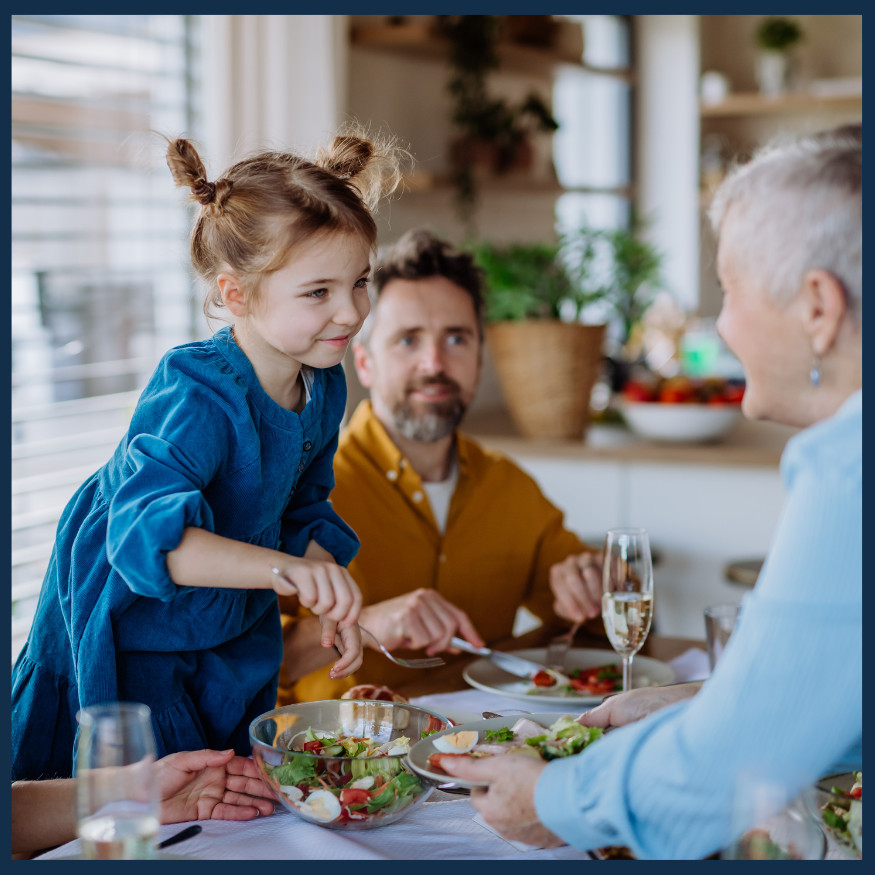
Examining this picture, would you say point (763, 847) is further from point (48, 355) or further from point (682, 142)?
point (682, 142)

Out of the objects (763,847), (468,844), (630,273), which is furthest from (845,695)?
(630,273)

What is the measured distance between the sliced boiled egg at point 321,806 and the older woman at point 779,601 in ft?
0.48

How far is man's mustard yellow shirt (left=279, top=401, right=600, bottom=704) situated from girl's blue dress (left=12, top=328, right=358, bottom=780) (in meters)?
0.55

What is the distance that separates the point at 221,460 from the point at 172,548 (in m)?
0.16

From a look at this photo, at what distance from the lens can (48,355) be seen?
2.38 metres

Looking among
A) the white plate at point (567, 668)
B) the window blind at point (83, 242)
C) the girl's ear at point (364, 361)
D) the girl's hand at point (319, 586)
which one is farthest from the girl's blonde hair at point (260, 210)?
the window blind at point (83, 242)

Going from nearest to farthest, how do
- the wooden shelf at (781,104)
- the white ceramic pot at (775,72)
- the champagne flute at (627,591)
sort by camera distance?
the champagne flute at (627,591) → the wooden shelf at (781,104) → the white ceramic pot at (775,72)

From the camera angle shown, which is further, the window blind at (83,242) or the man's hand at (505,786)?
the window blind at (83,242)

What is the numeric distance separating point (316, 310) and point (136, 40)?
1.69 m

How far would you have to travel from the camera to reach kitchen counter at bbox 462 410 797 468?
9.92 feet

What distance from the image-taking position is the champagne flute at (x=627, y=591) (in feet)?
4.67

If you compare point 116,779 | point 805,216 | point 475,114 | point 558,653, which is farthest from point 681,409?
point 116,779

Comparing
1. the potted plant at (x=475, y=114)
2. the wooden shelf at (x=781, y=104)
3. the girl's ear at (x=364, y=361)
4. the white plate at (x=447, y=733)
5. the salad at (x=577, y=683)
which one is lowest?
the salad at (x=577, y=683)

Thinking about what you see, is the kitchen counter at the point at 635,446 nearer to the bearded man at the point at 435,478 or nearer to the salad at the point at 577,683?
the bearded man at the point at 435,478
